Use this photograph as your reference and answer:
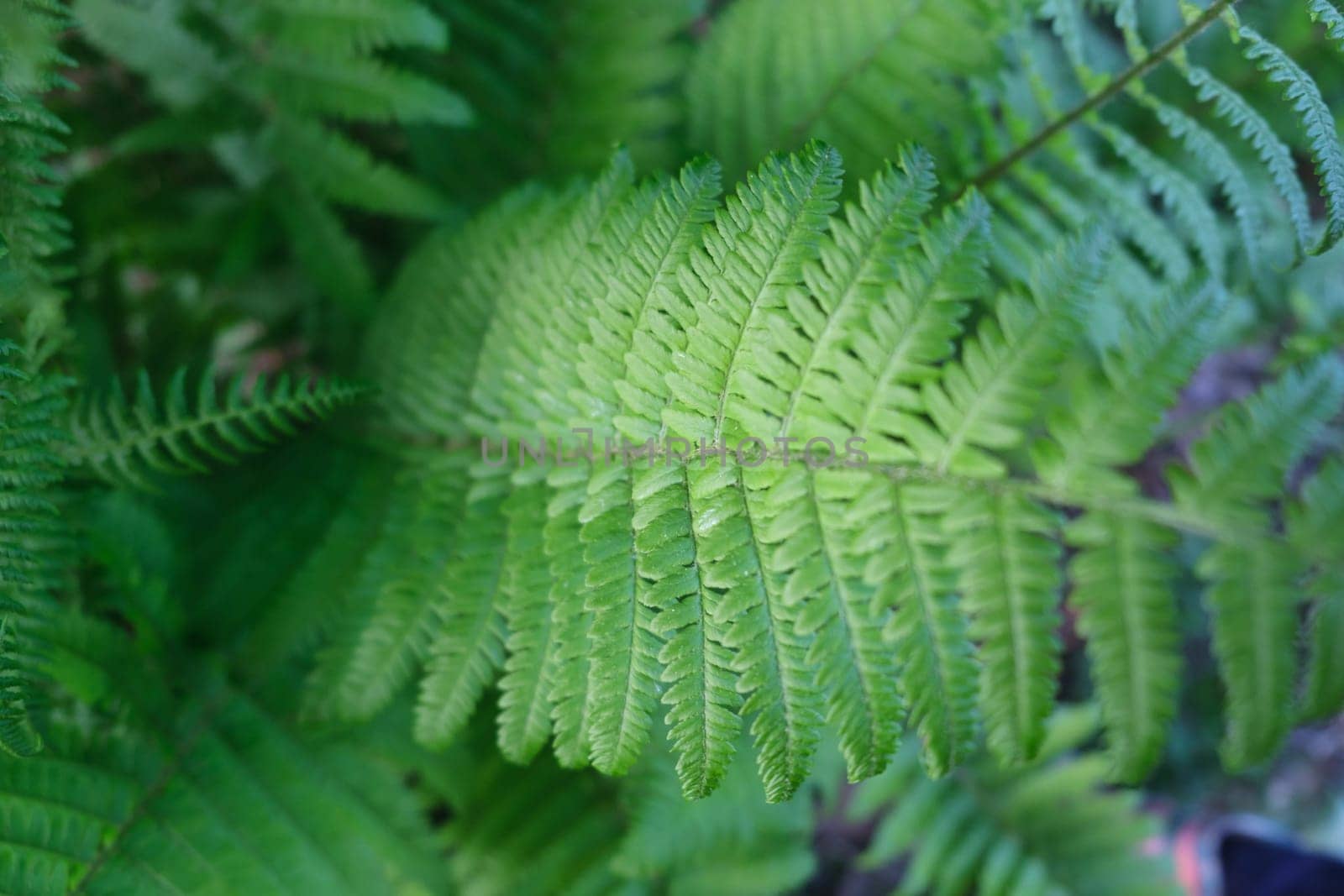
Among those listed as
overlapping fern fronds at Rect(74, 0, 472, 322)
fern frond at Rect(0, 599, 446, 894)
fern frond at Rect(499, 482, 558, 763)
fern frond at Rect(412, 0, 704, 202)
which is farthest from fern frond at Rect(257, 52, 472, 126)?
fern frond at Rect(0, 599, 446, 894)

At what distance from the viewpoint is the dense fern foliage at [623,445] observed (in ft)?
3.77

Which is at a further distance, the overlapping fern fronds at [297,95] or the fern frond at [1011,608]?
the overlapping fern fronds at [297,95]

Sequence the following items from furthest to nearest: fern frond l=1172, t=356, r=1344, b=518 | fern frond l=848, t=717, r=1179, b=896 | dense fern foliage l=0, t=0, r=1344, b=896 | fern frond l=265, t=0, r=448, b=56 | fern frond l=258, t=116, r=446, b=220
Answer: fern frond l=848, t=717, r=1179, b=896 < fern frond l=258, t=116, r=446, b=220 < fern frond l=265, t=0, r=448, b=56 < fern frond l=1172, t=356, r=1344, b=518 < dense fern foliage l=0, t=0, r=1344, b=896

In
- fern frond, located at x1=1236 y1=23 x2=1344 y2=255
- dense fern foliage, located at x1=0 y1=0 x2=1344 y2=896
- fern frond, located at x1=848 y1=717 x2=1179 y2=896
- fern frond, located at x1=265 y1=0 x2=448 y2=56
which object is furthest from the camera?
fern frond, located at x1=848 y1=717 x2=1179 y2=896

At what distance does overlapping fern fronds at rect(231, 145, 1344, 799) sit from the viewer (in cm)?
111

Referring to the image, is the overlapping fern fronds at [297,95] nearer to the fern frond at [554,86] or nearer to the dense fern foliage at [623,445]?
the dense fern foliage at [623,445]

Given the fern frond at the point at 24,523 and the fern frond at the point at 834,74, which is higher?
the fern frond at the point at 834,74

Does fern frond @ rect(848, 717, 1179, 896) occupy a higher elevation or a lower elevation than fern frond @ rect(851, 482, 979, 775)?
lower

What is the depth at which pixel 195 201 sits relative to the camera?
7.00 ft

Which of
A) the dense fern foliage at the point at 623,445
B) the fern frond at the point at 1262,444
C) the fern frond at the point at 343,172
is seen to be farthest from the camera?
the fern frond at the point at 343,172

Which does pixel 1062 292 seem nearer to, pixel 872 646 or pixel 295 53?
pixel 872 646

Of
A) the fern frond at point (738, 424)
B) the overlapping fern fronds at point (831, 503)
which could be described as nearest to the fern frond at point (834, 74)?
Result: the overlapping fern fronds at point (831, 503)

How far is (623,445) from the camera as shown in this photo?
1.24 metres

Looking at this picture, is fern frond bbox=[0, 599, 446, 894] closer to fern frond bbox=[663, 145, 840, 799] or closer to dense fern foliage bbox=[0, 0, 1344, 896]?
dense fern foliage bbox=[0, 0, 1344, 896]
